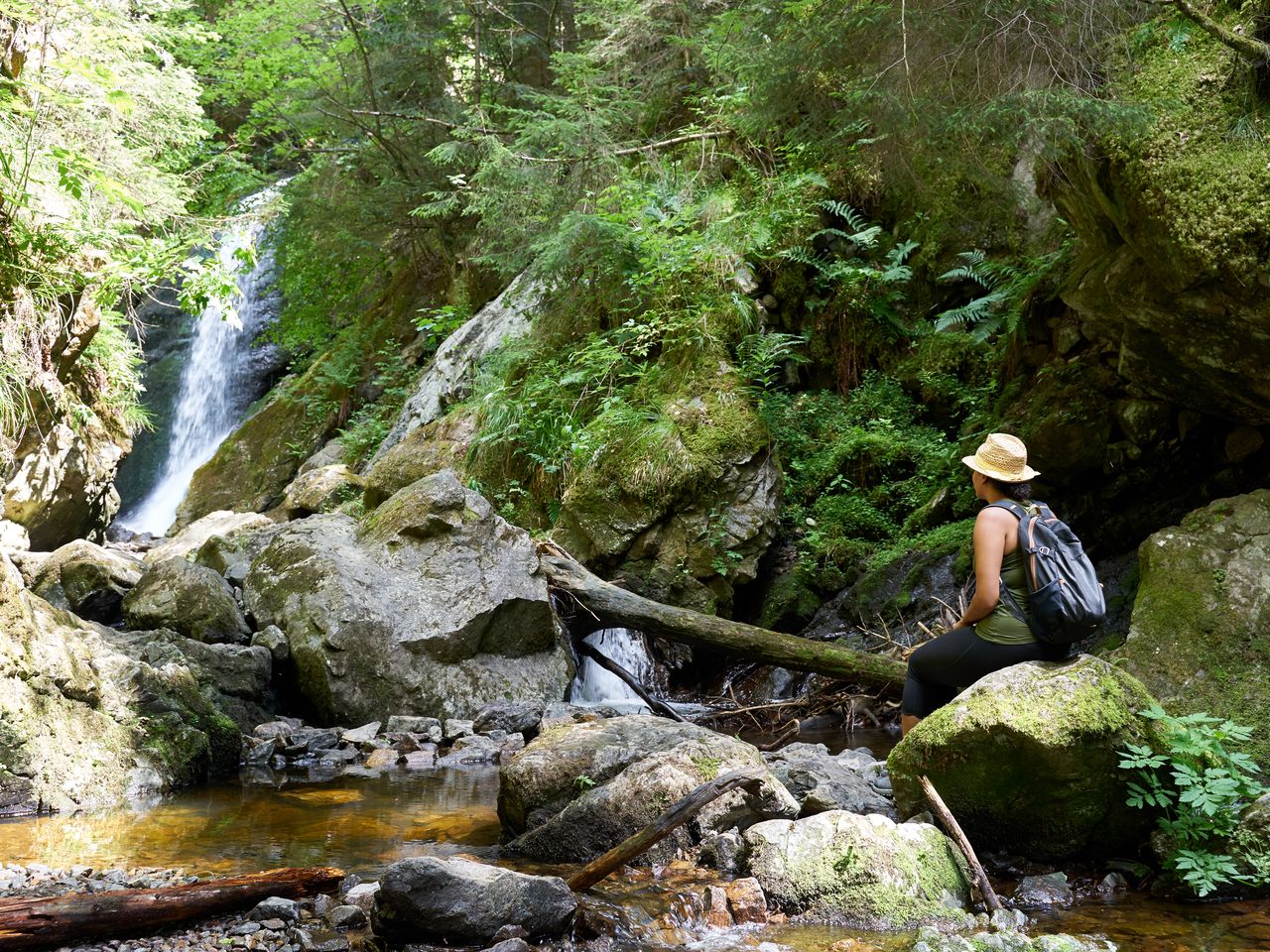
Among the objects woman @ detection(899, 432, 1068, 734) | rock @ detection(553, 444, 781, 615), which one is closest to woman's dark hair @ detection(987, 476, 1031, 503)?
woman @ detection(899, 432, 1068, 734)

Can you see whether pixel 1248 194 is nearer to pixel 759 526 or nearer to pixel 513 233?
pixel 759 526

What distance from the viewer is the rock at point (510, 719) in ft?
24.5

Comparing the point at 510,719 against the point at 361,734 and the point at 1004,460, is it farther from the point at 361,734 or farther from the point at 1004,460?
the point at 1004,460

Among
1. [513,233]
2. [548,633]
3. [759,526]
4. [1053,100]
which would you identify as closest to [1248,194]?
[1053,100]

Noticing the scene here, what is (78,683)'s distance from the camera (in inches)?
226

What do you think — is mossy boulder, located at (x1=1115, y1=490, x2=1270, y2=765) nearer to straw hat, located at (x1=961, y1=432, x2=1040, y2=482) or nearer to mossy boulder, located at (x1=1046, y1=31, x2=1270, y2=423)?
mossy boulder, located at (x1=1046, y1=31, x2=1270, y2=423)

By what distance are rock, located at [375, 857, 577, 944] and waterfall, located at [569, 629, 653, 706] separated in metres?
4.93

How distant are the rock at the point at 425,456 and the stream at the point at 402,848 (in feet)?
18.2

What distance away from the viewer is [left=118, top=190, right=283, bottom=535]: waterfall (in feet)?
58.5

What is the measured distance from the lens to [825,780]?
203 inches

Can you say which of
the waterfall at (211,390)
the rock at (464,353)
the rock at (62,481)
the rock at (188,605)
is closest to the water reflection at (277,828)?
the rock at (188,605)

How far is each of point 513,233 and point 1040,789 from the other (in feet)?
32.6

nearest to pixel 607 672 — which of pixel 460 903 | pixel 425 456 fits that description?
pixel 425 456

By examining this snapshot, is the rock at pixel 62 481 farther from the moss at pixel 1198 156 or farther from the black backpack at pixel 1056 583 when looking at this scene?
the moss at pixel 1198 156
